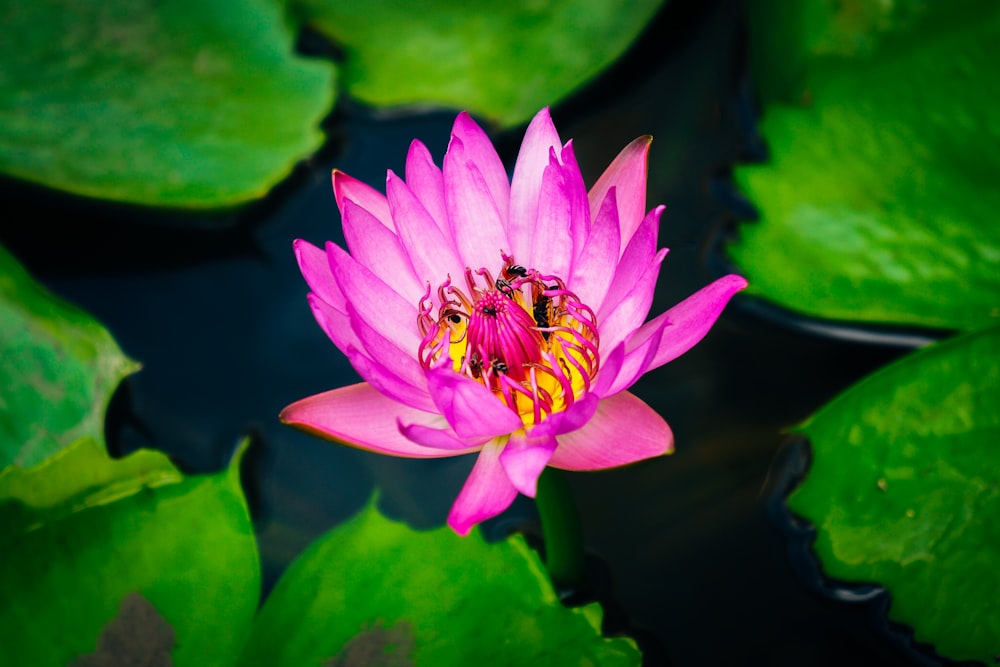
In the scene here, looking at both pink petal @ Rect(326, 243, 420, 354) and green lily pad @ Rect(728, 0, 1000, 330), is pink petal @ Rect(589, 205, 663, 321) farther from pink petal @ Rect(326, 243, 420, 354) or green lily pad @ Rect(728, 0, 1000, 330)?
green lily pad @ Rect(728, 0, 1000, 330)

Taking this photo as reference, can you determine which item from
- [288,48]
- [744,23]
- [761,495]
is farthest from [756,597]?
[288,48]

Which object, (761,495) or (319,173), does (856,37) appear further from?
(319,173)

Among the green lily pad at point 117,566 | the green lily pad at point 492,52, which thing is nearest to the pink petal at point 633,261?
the green lily pad at point 117,566

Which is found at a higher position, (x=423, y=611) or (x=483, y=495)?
(x=483, y=495)

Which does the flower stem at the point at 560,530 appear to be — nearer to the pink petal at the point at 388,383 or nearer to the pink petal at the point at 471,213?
the pink petal at the point at 388,383

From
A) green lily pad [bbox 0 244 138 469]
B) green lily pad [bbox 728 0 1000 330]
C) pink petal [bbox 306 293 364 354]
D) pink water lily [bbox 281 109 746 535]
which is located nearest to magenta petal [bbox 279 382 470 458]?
pink water lily [bbox 281 109 746 535]

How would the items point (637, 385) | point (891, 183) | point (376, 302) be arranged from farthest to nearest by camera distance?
point (637, 385) < point (891, 183) < point (376, 302)

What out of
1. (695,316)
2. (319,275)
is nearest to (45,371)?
(319,275)

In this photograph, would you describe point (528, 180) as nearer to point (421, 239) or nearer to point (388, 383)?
point (421, 239)
